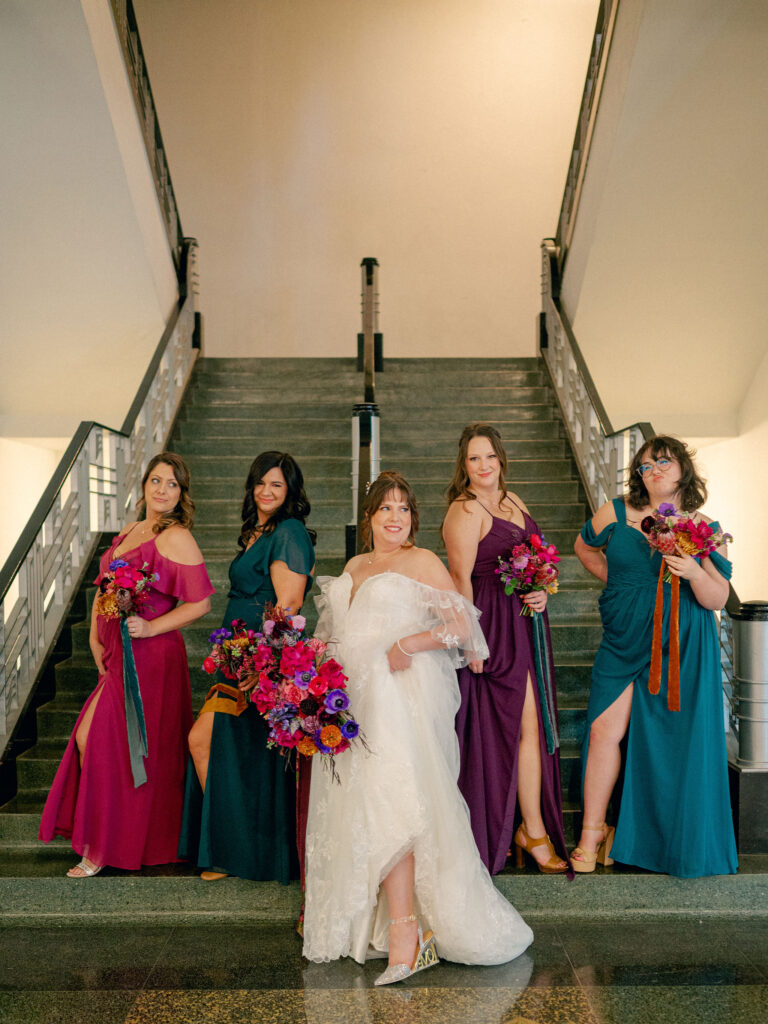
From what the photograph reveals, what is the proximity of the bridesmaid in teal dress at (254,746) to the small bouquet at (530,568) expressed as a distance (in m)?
0.79

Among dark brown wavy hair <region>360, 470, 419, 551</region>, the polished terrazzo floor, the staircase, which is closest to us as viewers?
the polished terrazzo floor

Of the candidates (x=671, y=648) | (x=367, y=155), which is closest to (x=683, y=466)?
(x=671, y=648)

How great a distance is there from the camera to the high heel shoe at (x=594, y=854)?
12.2ft

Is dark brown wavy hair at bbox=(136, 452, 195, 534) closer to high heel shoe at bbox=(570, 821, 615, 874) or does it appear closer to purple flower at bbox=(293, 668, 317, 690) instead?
purple flower at bbox=(293, 668, 317, 690)

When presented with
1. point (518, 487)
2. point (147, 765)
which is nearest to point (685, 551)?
point (147, 765)

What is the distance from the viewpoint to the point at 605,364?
898 centimetres

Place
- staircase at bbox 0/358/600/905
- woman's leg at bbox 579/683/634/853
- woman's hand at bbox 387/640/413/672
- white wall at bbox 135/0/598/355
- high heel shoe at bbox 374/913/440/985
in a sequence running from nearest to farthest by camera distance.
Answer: high heel shoe at bbox 374/913/440/985, woman's hand at bbox 387/640/413/672, woman's leg at bbox 579/683/634/853, staircase at bbox 0/358/600/905, white wall at bbox 135/0/598/355

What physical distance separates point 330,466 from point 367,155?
596cm

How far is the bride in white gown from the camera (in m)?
3.14

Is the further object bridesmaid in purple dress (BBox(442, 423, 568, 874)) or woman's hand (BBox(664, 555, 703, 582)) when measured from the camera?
bridesmaid in purple dress (BBox(442, 423, 568, 874))

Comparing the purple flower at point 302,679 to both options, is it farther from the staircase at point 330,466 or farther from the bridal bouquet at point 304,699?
the staircase at point 330,466

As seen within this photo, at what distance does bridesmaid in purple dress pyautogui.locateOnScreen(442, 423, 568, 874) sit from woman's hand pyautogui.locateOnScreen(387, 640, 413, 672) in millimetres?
482

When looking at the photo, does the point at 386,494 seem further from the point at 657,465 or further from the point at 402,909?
the point at 402,909

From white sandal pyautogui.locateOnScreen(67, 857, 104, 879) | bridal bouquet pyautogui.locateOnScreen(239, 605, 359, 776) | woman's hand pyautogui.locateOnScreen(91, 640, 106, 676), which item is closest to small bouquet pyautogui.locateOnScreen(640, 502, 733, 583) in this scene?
bridal bouquet pyautogui.locateOnScreen(239, 605, 359, 776)
